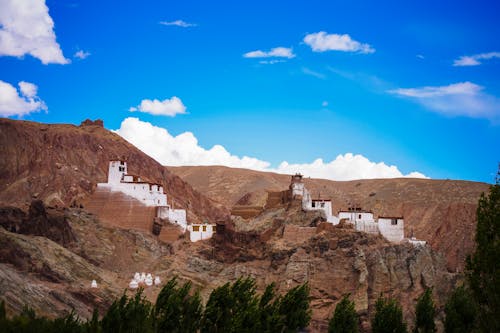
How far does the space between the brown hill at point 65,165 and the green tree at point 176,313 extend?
51.0 m

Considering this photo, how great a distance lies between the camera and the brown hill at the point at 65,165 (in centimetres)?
12712

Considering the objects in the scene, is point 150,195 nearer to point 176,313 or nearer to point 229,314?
point 229,314

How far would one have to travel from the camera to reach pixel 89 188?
126m

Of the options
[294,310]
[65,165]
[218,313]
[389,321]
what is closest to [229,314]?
[218,313]

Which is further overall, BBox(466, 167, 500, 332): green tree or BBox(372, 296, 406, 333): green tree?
BBox(372, 296, 406, 333): green tree

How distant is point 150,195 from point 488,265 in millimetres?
69151

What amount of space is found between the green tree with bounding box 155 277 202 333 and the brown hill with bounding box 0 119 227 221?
51018 mm

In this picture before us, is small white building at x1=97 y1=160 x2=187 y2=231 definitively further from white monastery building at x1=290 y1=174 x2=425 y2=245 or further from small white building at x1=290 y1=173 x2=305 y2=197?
white monastery building at x1=290 y1=174 x2=425 y2=245

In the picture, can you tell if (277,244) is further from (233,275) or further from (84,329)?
(84,329)

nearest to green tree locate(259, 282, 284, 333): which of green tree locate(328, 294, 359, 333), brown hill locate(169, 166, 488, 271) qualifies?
green tree locate(328, 294, 359, 333)

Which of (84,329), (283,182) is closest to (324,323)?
(84,329)

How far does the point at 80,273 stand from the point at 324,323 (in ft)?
98.2

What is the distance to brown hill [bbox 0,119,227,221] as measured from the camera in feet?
417

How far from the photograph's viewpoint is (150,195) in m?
105
